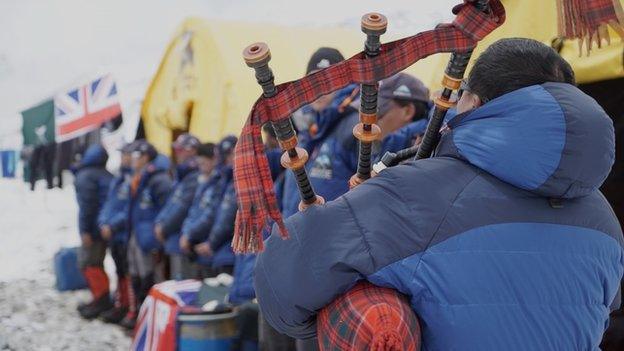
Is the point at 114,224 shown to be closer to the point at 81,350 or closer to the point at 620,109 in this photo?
the point at 81,350

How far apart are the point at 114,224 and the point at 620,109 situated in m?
5.39

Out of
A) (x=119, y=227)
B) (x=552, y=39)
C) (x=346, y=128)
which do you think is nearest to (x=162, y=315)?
(x=346, y=128)

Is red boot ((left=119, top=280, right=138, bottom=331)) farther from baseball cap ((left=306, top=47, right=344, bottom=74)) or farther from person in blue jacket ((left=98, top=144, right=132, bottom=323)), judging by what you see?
baseball cap ((left=306, top=47, right=344, bottom=74))

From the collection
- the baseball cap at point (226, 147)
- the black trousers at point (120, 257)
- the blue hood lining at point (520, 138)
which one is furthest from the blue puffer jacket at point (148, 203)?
the blue hood lining at point (520, 138)

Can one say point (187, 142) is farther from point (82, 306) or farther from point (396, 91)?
point (396, 91)

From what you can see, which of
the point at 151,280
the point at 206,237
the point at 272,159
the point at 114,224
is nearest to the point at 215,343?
the point at 272,159

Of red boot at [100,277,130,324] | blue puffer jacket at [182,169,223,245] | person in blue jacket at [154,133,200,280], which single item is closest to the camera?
blue puffer jacket at [182,169,223,245]

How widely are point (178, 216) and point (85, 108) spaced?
5.41m

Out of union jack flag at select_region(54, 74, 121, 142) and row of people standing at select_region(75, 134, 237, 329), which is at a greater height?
union jack flag at select_region(54, 74, 121, 142)

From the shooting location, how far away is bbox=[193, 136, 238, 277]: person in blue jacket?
5090mm

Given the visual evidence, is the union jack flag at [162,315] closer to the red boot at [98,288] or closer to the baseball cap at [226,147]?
the baseball cap at [226,147]

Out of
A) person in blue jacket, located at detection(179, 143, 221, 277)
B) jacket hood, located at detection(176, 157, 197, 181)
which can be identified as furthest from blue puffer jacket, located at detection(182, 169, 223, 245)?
jacket hood, located at detection(176, 157, 197, 181)

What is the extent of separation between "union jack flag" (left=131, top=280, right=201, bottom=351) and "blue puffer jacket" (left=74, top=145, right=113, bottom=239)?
390 cm

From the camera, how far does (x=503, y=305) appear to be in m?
1.30
